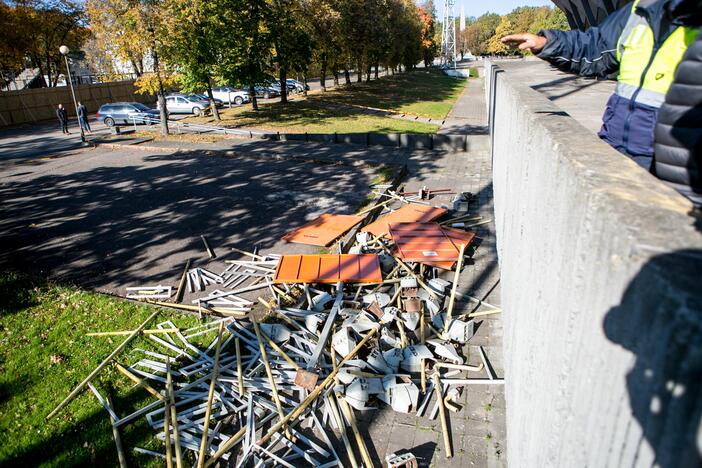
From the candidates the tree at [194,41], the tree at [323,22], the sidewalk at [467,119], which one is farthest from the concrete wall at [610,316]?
the tree at [323,22]

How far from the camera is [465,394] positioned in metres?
4.25

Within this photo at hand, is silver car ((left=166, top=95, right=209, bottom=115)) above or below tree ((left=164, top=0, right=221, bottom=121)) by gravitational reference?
below

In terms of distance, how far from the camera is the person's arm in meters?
3.53

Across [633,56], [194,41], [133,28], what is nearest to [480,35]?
[194,41]

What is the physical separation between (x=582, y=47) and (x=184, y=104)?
34.5 m

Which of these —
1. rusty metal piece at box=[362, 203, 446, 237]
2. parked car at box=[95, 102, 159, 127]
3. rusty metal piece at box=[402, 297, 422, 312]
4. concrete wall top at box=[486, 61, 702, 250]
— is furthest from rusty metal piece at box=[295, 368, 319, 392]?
parked car at box=[95, 102, 159, 127]

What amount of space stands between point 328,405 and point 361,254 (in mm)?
3184

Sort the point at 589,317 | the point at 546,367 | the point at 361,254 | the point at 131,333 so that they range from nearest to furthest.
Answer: the point at 589,317, the point at 546,367, the point at 131,333, the point at 361,254

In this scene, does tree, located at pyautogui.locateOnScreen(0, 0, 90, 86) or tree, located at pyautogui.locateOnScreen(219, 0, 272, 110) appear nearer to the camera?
tree, located at pyautogui.locateOnScreen(219, 0, 272, 110)

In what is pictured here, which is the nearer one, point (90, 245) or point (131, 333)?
point (131, 333)

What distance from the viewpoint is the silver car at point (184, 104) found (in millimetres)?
33406

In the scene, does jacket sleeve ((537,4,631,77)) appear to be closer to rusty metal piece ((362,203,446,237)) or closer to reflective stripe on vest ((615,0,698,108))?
reflective stripe on vest ((615,0,698,108))

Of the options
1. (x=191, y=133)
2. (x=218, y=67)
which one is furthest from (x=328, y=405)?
(x=218, y=67)

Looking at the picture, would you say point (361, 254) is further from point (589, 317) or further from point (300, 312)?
point (589, 317)
